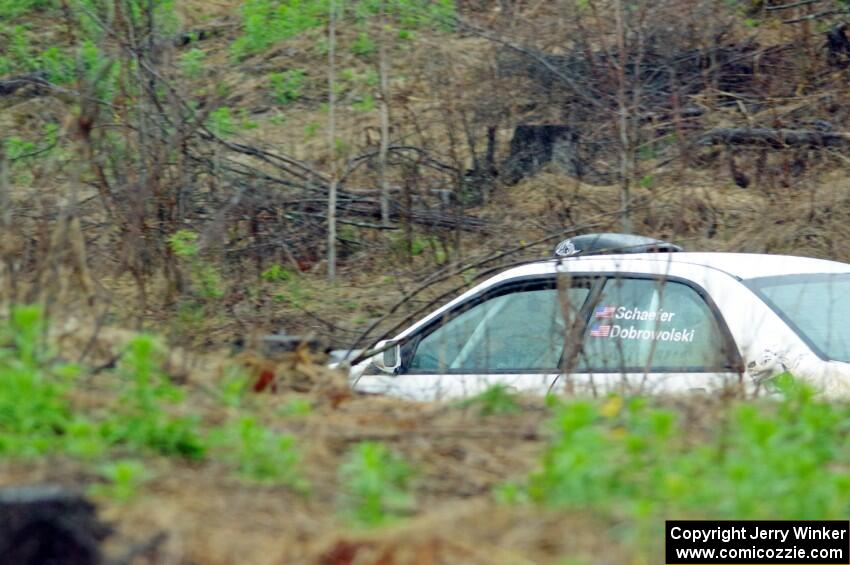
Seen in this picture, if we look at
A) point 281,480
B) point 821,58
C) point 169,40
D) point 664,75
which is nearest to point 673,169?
point 664,75

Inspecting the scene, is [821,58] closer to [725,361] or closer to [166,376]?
[725,361]

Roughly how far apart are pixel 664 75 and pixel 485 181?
7.17 feet

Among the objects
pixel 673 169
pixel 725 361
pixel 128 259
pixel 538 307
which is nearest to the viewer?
pixel 725 361

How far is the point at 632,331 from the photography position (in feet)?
18.3

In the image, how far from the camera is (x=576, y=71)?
470 inches

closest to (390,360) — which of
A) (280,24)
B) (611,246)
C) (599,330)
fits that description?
(599,330)

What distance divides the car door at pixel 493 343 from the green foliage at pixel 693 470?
5.82 feet

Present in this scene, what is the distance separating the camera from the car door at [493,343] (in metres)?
5.62

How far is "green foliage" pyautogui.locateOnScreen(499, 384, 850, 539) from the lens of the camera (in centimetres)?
316

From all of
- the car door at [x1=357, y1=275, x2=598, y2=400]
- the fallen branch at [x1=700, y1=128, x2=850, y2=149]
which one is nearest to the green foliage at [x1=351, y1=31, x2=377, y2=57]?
the fallen branch at [x1=700, y1=128, x2=850, y2=149]

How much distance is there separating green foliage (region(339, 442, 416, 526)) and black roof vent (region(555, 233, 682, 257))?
9.37 feet

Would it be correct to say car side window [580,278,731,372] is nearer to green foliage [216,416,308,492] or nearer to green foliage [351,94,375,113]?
green foliage [216,416,308,492]

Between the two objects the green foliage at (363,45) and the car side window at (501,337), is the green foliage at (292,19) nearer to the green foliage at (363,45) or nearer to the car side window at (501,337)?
the green foliage at (363,45)

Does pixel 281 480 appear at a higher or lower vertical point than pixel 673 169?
lower
